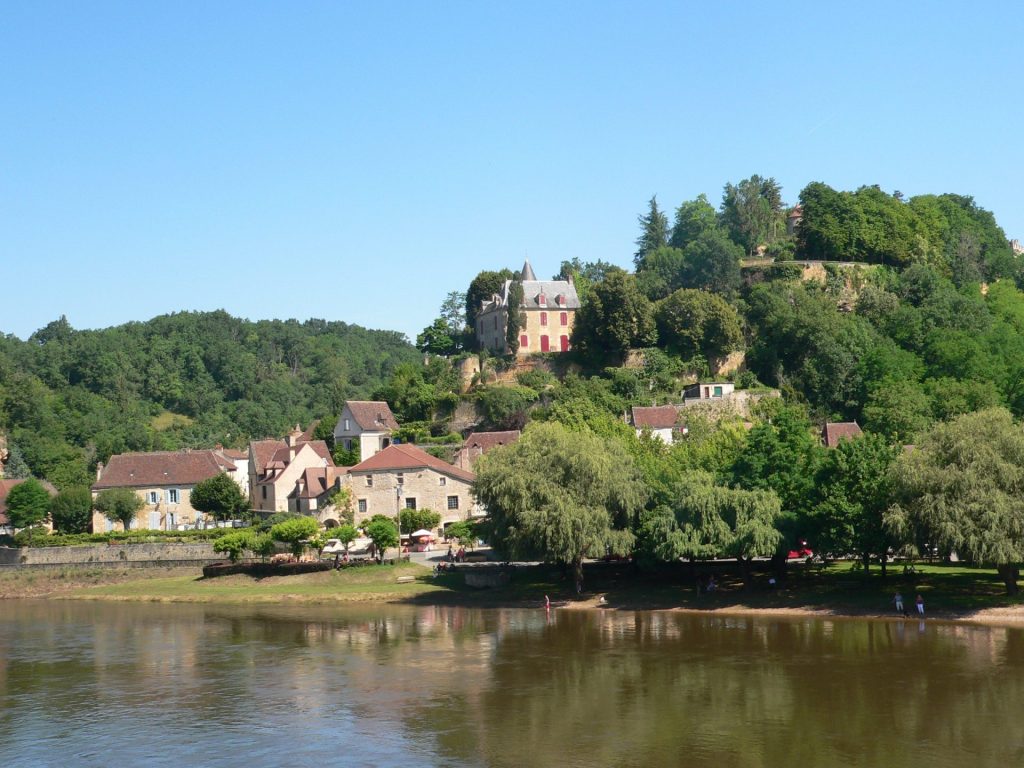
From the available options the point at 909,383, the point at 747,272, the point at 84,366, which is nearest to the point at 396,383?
the point at 747,272

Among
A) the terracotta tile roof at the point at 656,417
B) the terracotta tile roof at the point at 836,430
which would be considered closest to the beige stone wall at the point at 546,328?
the terracotta tile roof at the point at 656,417

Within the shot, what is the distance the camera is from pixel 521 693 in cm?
3531

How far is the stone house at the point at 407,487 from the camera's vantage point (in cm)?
6962

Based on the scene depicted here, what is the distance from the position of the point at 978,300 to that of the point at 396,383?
48731mm

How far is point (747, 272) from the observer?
10062cm

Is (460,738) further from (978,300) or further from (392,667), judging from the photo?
(978,300)

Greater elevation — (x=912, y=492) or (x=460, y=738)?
(x=912, y=492)

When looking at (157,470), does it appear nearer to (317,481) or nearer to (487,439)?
(317,481)

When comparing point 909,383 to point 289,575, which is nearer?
point 289,575

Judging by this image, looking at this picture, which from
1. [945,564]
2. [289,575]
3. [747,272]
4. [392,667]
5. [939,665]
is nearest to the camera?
[939,665]

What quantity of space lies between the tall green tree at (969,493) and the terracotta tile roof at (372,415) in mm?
43753

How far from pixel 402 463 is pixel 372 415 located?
14844 millimetres

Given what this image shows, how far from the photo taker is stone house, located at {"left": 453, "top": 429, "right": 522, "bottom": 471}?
7700 centimetres

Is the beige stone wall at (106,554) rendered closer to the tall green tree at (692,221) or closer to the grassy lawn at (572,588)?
the grassy lawn at (572,588)
